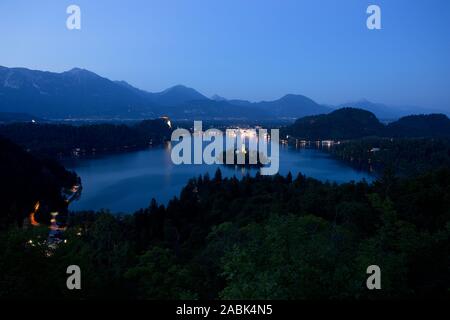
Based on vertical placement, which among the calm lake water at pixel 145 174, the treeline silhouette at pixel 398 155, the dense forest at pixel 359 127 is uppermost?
the dense forest at pixel 359 127

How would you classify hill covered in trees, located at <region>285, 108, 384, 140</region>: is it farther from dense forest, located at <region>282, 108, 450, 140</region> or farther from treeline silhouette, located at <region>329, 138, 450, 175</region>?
treeline silhouette, located at <region>329, 138, 450, 175</region>

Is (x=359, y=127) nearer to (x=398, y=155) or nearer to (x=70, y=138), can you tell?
(x=398, y=155)

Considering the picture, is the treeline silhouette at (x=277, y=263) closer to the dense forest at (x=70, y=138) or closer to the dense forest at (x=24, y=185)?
the dense forest at (x=24, y=185)

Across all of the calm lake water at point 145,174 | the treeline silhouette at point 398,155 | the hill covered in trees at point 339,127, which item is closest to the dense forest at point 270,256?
the calm lake water at point 145,174

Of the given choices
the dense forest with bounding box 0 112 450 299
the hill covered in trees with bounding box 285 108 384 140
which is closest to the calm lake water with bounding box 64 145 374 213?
the dense forest with bounding box 0 112 450 299

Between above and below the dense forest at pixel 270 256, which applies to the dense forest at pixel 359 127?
above

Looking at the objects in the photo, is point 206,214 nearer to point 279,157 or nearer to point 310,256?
point 310,256

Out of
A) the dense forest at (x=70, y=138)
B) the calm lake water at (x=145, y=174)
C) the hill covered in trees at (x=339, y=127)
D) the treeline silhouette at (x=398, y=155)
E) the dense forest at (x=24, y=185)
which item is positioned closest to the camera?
the dense forest at (x=24, y=185)
